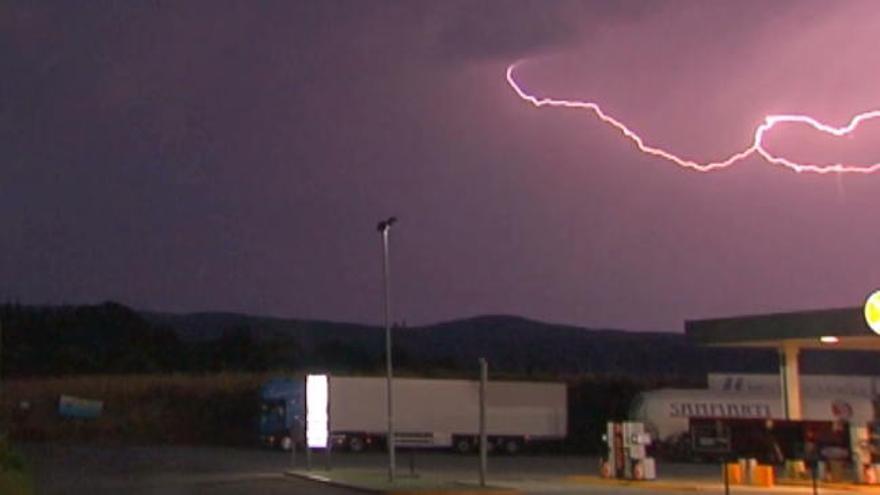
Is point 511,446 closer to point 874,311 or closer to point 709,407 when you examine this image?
point 709,407

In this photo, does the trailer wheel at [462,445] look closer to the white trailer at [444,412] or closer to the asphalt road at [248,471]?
the white trailer at [444,412]

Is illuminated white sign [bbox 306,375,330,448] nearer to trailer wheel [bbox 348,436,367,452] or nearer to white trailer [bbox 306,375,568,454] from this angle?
white trailer [bbox 306,375,568,454]

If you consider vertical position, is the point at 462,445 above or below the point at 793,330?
below

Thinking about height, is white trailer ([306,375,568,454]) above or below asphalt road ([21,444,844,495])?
above

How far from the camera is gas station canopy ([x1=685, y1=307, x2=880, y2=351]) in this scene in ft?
138

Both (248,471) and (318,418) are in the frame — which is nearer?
(318,418)

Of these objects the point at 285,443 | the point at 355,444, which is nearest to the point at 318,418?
the point at 355,444

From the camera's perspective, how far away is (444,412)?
2911 inches

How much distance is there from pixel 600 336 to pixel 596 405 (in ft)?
328

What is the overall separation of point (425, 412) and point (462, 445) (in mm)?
3013

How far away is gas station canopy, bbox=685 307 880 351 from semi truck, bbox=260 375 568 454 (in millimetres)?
25513

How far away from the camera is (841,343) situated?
47219 millimetres

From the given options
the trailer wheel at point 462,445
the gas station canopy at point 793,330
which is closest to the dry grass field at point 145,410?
the trailer wheel at point 462,445

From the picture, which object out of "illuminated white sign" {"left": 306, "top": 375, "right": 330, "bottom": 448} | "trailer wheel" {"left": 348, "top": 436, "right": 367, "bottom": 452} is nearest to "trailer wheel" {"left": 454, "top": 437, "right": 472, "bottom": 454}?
"trailer wheel" {"left": 348, "top": 436, "right": 367, "bottom": 452}
